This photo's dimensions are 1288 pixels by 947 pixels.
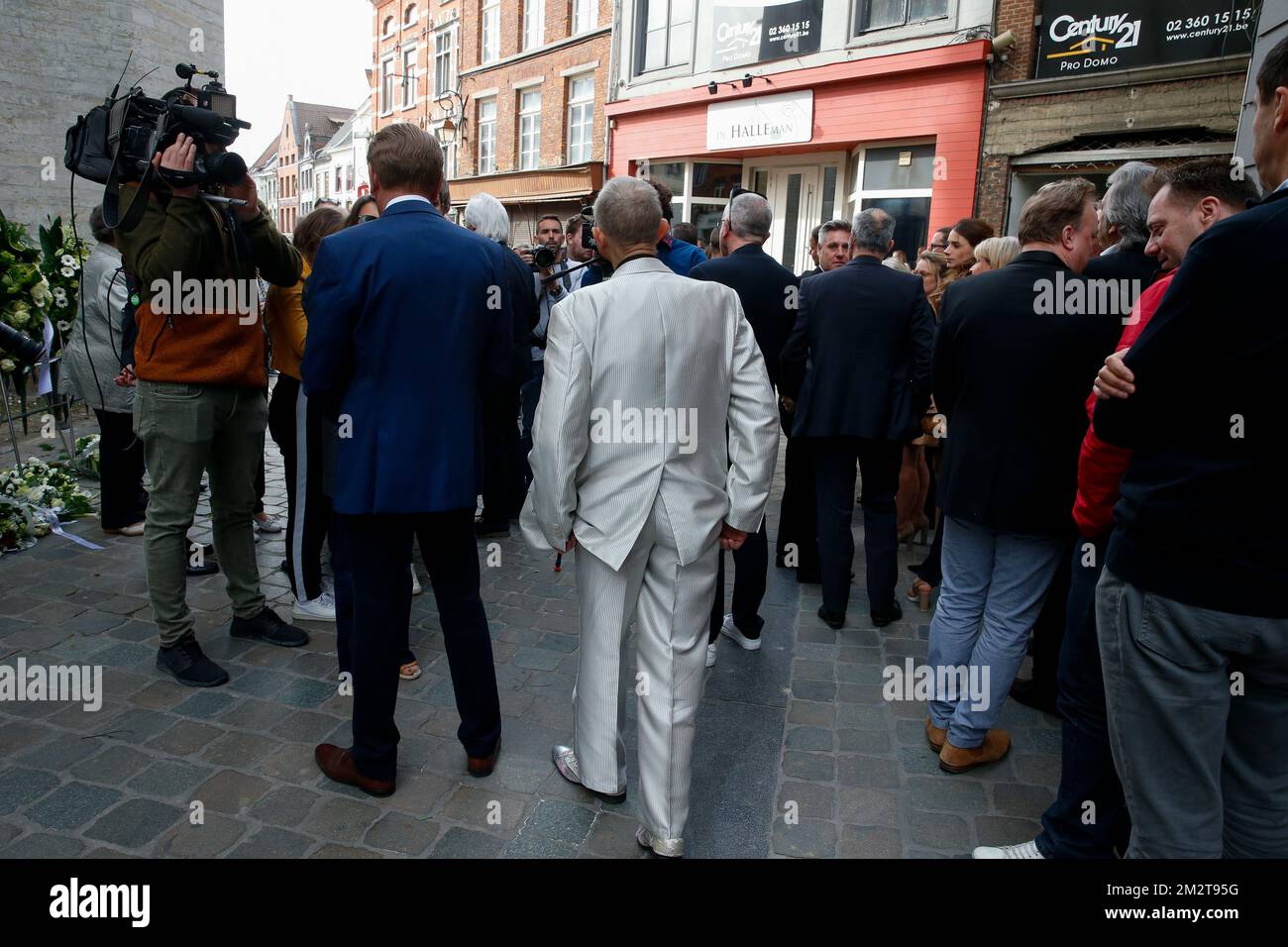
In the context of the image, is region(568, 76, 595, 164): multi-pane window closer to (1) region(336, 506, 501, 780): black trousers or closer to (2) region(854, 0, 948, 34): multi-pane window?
(2) region(854, 0, 948, 34): multi-pane window

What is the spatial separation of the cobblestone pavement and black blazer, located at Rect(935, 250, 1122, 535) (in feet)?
3.56

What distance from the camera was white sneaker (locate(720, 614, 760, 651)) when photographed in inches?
167

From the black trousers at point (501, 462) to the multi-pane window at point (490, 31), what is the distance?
21.8m

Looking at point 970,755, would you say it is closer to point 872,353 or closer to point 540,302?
point 872,353

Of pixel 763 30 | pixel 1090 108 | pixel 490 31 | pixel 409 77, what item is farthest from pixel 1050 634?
pixel 409 77

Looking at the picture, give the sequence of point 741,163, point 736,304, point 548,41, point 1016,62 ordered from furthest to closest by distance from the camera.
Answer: point 548,41 → point 741,163 → point 1016,62 → point 736,304

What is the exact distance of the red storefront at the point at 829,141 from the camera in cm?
1249

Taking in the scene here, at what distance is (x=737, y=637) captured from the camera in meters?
4.31

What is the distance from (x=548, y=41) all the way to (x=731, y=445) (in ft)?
73.6

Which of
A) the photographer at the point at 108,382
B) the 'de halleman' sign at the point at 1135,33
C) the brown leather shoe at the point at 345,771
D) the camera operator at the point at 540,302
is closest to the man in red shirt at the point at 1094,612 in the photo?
the brown leather shoe at the point at 345,771

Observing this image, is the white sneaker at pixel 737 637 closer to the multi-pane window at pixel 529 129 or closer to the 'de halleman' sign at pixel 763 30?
the 'de halleman' sign at pixel 763 30

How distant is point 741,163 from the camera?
54.1ft
